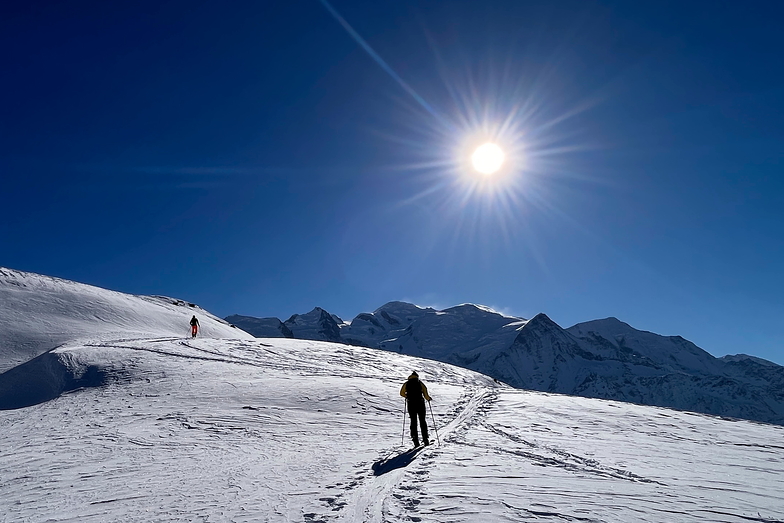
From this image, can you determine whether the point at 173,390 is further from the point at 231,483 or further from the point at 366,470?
the point at 366,470

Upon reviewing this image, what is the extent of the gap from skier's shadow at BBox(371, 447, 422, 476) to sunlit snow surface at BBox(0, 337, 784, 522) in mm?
153

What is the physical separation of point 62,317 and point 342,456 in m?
35.7

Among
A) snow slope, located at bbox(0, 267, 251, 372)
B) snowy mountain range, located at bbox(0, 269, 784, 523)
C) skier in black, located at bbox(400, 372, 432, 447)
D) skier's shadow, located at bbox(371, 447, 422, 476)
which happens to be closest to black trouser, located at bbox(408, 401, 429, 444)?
skier in black, located at bbox(400, 372, 432, 447)

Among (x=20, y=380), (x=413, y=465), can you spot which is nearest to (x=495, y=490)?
(x=413, y=465)

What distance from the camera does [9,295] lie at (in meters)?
35.8

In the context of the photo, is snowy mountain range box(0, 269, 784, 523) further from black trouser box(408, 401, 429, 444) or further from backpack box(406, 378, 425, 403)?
backpack box(406, 378, 425, 403)

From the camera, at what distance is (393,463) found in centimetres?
991

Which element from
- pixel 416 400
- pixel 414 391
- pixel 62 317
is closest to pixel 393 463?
pixel 416 400

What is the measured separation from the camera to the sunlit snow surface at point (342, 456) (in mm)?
7176

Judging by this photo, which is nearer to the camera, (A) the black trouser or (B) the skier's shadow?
(B) the skier's shadow

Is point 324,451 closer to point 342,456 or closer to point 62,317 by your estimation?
point 342,456

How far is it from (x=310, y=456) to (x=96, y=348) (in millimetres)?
20999

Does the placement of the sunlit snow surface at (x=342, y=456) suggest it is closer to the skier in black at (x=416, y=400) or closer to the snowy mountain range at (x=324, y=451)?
the snowy mountain range at (x=324, y=451)

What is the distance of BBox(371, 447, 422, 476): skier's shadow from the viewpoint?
926 centimetres
